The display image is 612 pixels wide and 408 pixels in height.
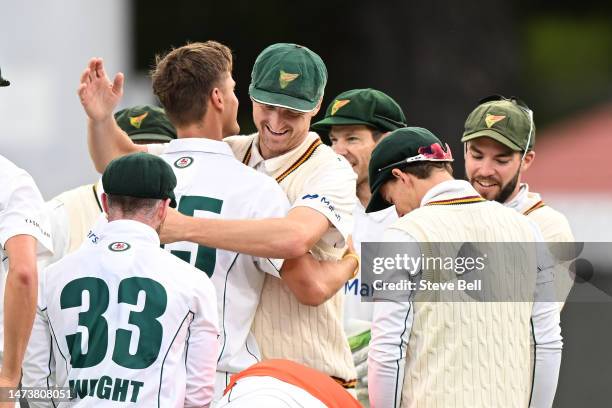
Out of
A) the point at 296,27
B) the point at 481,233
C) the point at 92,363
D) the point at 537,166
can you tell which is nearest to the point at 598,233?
the point at 537,166

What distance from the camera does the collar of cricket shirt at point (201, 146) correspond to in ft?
13.1

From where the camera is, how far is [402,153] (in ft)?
13.3

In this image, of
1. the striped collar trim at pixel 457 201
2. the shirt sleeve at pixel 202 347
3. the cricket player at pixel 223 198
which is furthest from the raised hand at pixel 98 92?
the striped collar trim at pixel 457 201

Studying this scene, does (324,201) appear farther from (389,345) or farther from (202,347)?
(202,347)

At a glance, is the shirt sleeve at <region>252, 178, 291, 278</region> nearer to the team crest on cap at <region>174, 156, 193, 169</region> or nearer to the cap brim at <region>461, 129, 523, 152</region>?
the team crest on cap at <region>174, 156, 193, 169</region>

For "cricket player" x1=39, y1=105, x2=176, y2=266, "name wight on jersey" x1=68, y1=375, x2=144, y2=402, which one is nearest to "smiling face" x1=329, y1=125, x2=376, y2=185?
"cricket player" x1=39, y1=105, x2=176, y2=266

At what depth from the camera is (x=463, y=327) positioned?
3873 mm

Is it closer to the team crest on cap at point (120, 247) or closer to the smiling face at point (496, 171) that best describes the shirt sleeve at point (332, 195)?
the team crest on cap at point (120, 247)

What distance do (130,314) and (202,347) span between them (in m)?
0.23

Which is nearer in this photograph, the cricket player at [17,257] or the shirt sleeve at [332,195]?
the cricket player at [17,257]

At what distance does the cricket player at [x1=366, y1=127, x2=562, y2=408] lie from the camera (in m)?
3.85

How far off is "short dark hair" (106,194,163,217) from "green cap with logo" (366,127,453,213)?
0.89m

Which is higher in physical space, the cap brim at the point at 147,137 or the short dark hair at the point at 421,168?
the short dark hair at the point at 421,168

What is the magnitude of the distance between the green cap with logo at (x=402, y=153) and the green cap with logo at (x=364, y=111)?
134cm
